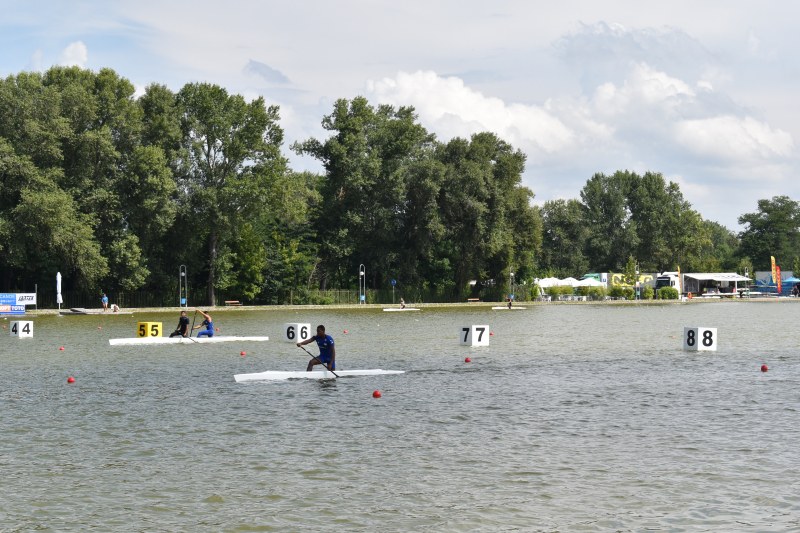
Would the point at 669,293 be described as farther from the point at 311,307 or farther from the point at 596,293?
the point at 311,307

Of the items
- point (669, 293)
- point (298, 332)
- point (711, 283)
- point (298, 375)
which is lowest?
point (298, 375)

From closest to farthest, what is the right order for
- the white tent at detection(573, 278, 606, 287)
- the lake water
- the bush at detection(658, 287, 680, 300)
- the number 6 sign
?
the lake water < the number 6 sign < the bush at detection(658, 287, 680, 300) < the white tent at detection(573, 278, 606, 287)

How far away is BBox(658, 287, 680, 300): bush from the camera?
398ft

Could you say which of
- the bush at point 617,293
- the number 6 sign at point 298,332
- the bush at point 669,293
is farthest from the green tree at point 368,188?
the number 6 sign at point 298,332

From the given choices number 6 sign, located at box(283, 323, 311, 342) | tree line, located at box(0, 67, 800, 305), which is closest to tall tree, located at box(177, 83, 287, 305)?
tree line, located at box(0, 67, 800, 305)

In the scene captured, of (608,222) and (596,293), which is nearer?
(596,293)

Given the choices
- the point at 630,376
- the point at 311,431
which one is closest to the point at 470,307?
the point at 630,376

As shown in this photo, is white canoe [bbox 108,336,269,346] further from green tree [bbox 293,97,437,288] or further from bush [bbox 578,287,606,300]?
bush [bbox 578,287,606,300]

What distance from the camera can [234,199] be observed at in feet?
269

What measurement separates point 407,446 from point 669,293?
10977 cm

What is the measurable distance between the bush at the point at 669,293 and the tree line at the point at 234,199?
20.6m

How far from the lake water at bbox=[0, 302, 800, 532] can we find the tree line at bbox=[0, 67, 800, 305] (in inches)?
1750

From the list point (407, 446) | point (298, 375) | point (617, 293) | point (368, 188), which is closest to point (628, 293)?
point (617, 293)

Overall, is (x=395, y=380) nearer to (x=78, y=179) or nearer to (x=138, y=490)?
(x=138, y=490)
